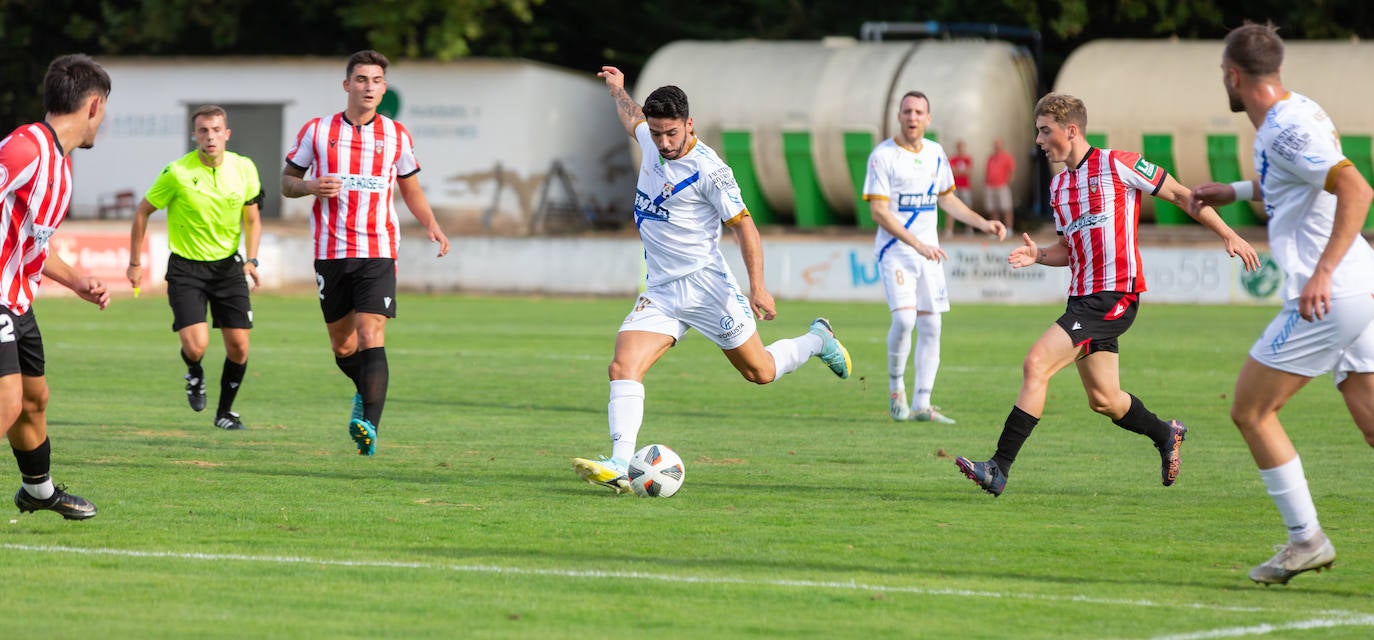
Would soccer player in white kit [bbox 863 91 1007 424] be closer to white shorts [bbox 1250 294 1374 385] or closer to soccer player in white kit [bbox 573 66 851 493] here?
soccer player in white kit [bbox 573 66 851 493]

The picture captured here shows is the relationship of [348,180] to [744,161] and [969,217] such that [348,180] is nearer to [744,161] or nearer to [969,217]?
[969,217]

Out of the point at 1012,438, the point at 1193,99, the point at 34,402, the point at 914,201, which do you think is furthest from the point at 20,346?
the point at 1193,99

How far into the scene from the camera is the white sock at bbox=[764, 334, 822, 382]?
30.8 ft

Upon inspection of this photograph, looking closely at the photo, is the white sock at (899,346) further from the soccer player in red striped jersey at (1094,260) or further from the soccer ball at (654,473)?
the soccer ball at (654,473)

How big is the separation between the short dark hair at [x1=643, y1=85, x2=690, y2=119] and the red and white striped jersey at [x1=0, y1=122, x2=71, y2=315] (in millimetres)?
2736

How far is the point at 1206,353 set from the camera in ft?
62.1

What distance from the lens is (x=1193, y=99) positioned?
33125 mm

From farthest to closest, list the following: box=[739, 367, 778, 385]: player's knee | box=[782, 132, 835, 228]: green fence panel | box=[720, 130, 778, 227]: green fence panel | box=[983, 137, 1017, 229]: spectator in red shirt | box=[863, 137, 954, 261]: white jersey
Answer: box=[720, 130, 778, 227]: green fence panel → box=[782, 132, 835, 228]: green fence panel → box=[983, 137, 1017, 229]: spectator in red shirt → box=[863, 137, 954, 261]: white jersey → box=[739, 367, 778, 385]: player's knee

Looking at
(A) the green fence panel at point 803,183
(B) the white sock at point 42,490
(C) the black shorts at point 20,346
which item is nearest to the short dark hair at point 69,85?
(C) the black shorts at point 20,346

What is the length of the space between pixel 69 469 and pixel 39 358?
2176mm

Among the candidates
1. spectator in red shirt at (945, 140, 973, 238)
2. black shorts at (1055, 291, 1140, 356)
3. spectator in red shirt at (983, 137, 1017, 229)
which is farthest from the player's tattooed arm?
spectator in red shirt at (983, 137, 1017, 229)

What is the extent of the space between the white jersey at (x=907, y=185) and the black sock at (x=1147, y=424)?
12.5 ft

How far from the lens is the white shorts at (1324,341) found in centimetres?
621

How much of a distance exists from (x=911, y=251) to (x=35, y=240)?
722 cm
